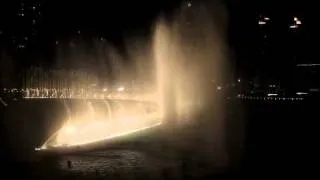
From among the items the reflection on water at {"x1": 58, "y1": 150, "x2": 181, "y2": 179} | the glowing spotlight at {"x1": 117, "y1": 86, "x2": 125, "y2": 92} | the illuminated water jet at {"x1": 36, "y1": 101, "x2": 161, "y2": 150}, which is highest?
the glowing spotlight at {"x1": 117, "y1": 86, "x2": 125, "y2": 92}

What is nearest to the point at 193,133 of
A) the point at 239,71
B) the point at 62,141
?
the point at 62,141

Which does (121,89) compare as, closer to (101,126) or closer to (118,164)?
(101,126)

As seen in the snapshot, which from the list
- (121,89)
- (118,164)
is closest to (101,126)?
(118,164)

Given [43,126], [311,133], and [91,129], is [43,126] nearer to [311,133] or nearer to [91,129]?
[91,129]

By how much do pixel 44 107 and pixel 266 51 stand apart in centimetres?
7212

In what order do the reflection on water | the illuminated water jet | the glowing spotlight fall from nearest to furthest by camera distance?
the reflection on water → the illuminated water jet → the glowing spotlight

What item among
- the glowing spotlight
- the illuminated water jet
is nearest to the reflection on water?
the illuminated water jet

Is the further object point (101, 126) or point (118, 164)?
point (101, 126)

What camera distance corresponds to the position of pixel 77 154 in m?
17.4

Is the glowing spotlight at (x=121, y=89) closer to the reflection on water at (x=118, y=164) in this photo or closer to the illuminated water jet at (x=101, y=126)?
the illuminated water jet at (x=101, y=126)

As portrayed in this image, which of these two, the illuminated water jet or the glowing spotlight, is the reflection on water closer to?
the illuminated water jet

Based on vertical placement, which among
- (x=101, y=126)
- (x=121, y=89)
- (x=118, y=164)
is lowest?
(x=118, y=164)

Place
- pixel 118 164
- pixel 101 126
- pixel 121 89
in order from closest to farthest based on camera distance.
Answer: pixel 118 164, pixel 101 126, pixel 121 89

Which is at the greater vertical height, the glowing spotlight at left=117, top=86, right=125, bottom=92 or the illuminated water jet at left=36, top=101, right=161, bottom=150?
the glowing spotlight at left=117, top=86, right=125, bottom=92
